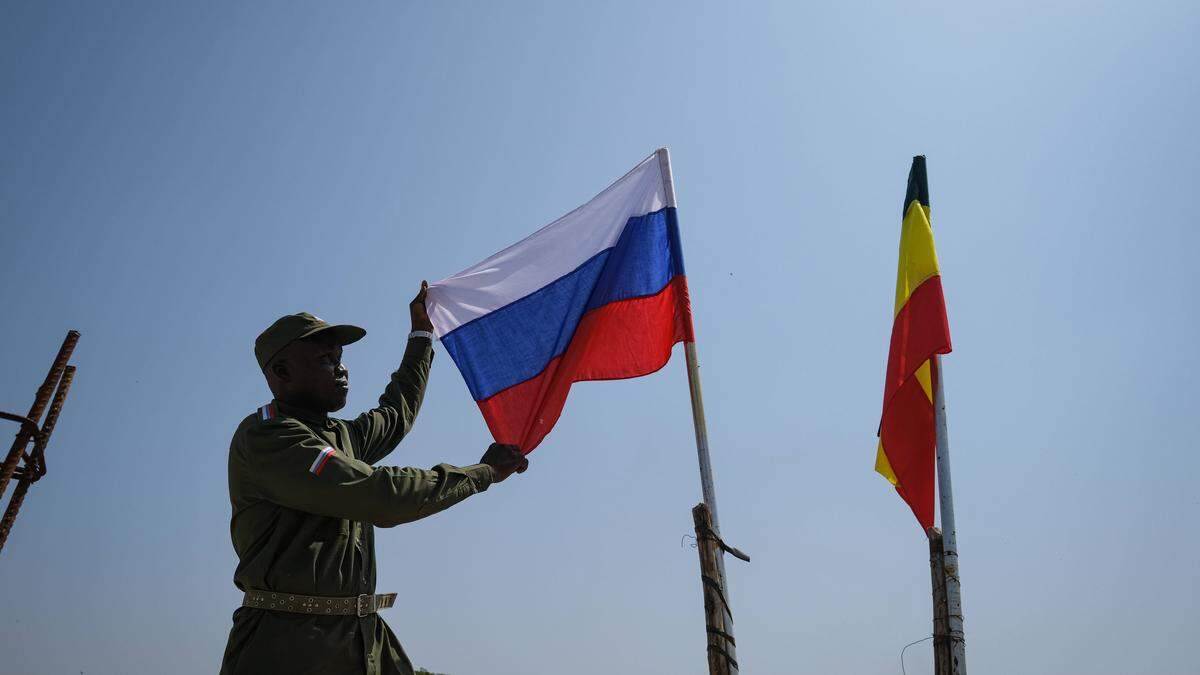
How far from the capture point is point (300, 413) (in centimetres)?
480

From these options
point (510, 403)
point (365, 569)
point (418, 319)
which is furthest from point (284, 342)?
point (510, 403)

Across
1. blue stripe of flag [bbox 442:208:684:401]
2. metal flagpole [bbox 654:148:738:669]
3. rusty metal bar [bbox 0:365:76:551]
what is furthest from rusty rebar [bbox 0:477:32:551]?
metal flagpole [bbox 654:148:738:669]

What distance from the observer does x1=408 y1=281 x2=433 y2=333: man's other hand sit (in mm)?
6684

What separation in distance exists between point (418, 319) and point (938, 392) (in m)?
4.30

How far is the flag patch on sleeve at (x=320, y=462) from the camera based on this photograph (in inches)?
164

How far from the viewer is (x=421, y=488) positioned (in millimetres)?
4402

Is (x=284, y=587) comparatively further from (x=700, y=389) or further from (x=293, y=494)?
(x=700, y=389)

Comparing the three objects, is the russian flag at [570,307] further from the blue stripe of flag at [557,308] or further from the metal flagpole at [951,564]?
the metal flagpole at [951,564]

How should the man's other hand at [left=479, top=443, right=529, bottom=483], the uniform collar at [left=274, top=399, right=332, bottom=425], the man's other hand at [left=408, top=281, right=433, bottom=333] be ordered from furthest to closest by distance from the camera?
1. the man's other hand at [left=408, top=281, right=433, bottom=333]
2. the man's other hand at [left=479, top=443, right=529, bottom=483]
3. the uniform collar at [left=274, top=399, right=332, bottom=425]

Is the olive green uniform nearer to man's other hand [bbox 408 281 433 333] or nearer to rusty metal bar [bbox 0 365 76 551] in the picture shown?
man's other hand [bbox 408 281 433 333]

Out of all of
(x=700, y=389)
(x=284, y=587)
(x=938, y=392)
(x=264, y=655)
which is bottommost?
(x=264, y=655)

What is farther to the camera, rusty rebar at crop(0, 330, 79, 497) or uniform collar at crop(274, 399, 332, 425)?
rusty rebar at crop(0, 330, 79, 497)

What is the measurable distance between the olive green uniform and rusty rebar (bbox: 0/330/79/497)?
14.9 m

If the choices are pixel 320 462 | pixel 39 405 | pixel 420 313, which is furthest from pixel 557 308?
pixel 39 405
